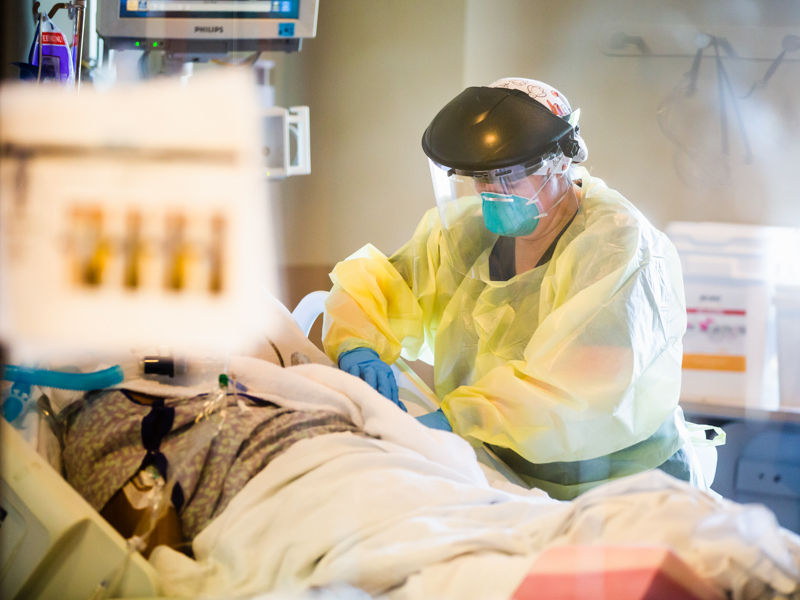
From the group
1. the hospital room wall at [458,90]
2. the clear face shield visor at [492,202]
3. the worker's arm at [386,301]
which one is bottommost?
→ the worker's arm at [386,301]

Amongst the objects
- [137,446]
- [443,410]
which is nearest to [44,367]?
[137,446]

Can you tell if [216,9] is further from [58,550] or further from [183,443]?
[58,550]

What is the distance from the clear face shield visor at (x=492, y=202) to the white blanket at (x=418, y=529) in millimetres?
492

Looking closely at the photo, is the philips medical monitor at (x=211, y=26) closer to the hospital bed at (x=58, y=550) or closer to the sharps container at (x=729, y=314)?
the hospital bed at (x=58, y=550)

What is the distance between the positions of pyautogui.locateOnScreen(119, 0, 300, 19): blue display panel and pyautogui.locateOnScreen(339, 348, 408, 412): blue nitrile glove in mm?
729

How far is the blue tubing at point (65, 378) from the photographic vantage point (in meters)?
0.82

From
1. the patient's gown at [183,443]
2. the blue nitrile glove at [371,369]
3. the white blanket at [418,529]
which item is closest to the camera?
the white blanket at [418,529]

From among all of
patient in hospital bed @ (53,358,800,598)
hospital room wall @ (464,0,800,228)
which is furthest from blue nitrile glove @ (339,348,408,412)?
hospital room wall @ (464,0,800,228)

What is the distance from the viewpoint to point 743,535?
1.91 ft

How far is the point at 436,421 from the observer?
3.63 ft

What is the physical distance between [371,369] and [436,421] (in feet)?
0.51

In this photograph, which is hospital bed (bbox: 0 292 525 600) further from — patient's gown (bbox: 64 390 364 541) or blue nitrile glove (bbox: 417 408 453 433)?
blue nitrile glove (bbox: 417 408 453 433)

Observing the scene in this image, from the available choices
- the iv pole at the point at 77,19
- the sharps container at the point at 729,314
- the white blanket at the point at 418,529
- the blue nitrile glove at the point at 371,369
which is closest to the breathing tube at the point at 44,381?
the white blanket at the point at 418,529

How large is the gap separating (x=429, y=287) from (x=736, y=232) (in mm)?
905
